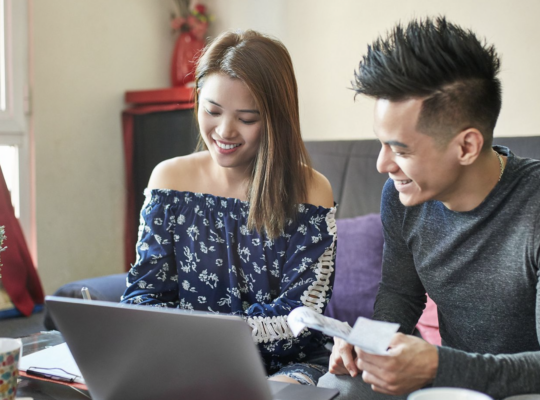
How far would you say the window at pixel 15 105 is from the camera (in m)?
2.62

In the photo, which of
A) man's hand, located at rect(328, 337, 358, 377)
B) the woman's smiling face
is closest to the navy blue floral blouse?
the woman's smiling face

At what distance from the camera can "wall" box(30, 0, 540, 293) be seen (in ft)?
8.61

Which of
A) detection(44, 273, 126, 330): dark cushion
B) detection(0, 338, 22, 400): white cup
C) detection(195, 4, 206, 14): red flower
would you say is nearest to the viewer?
detection(0, 338, 22, 400): white cup

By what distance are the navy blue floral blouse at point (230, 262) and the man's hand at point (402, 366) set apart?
17.5 inches

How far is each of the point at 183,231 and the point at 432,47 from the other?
709 mm

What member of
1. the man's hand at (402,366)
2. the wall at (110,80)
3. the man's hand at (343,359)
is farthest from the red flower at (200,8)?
the man's hand at (402,366)

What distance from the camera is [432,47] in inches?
42.8

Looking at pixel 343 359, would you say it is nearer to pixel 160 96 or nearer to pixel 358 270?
pixel 358 270

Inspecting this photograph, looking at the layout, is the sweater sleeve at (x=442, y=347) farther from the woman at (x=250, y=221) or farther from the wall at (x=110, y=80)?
the wall at (x=110, y=80)

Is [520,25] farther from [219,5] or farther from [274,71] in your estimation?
[219,5]

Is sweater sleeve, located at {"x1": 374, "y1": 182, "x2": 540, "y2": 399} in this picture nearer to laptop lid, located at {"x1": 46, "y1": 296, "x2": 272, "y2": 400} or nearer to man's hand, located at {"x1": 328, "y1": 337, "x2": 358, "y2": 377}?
man's hand, located at {"x1": 328, "y1": 337, "x2": 358, "y2": 377}

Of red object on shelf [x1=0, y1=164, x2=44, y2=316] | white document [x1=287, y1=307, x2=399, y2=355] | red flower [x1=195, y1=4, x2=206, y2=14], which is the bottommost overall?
red object on shelf [x1=0, y1=164, x2=44, y2=316]

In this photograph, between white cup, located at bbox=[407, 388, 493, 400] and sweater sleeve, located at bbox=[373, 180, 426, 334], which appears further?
sweater sleeve, located at bbox=[373, 180, 426, 334]

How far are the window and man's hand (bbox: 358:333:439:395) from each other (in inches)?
84.1
